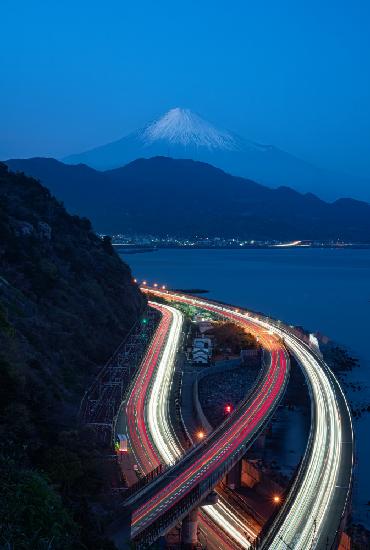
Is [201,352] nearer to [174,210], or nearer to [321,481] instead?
[321,481]

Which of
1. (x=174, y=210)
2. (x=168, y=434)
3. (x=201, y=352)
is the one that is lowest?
(x=168, y=434)

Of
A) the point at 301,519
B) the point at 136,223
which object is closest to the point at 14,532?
the point at 301,519

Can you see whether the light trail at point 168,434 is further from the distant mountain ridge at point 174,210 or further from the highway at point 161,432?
the distant mountain ridge at point 174,210

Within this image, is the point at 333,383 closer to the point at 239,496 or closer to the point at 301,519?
the point at 239,496

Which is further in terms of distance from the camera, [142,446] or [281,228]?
[281,228]

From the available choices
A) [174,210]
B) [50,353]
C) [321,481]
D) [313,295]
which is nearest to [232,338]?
[50,353]
